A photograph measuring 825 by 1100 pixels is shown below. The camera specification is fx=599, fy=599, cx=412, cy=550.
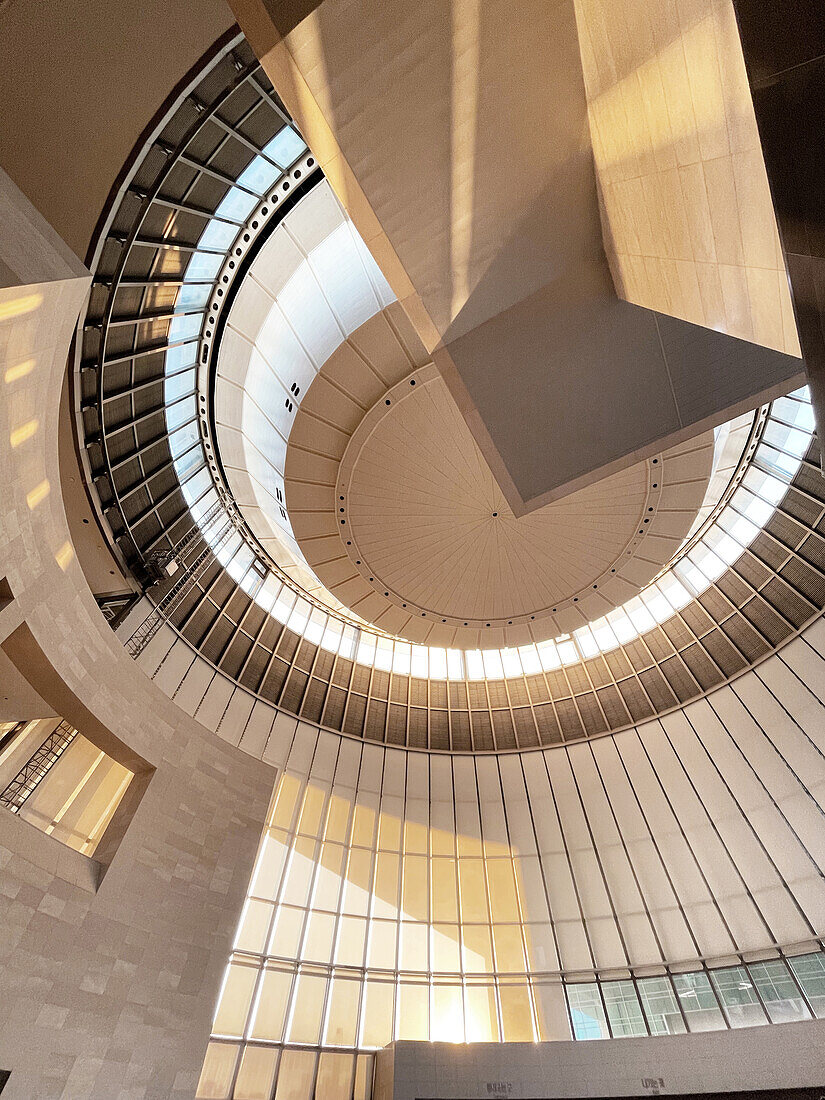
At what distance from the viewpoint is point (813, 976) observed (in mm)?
18766

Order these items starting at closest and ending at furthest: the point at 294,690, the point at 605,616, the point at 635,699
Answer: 1. the point at 294,690
2. the point at 635,699
3. the point at 605,616

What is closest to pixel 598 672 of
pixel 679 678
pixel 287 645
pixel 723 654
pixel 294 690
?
pixel 679 678

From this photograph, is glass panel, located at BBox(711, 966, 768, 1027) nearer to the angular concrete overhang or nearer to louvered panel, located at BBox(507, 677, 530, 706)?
louvered panel, located at BBox(507, 677, 530, 706)

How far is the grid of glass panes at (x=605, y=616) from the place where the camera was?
70.8 feet

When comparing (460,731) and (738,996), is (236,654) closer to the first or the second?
(460,731)

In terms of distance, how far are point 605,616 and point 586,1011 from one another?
14.8 meters

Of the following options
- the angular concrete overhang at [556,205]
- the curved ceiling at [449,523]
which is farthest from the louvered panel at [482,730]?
the angular concrete overhang at [556,205]

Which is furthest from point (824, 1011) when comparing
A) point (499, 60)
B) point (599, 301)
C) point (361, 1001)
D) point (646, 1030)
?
point (499, 60)

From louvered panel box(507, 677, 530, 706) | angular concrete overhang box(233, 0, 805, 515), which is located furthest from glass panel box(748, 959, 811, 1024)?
angular concrete overhang box(233, 0, 805, 515)

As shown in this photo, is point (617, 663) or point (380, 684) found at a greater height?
point (617, 663)

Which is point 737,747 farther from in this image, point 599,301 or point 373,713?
point 599,301

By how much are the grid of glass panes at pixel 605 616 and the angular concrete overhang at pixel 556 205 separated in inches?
487

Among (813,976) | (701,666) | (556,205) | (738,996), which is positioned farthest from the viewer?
(701,666)

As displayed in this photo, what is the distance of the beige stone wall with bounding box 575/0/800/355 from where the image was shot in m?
4.77
